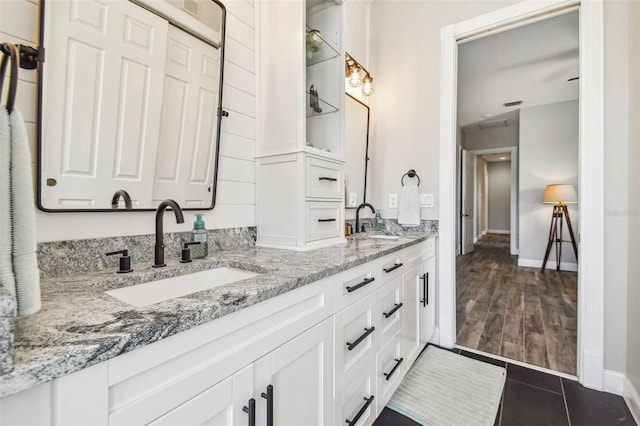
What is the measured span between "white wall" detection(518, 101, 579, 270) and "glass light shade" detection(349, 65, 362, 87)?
4149mm

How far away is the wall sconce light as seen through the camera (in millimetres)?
2279

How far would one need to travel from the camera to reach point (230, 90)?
1464 mm

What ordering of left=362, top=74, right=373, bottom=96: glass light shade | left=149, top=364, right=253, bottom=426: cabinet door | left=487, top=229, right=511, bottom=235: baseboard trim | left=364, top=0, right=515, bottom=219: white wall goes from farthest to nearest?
left=487, top=229, right=511, bottom=235: baseboard trim < left=362, top=74, right=373, bottom=96: glass light shade < left=364, top=0, right=515, bottom=219: white wall < left=149, top=364, right=253, bottom=426: cabinet door

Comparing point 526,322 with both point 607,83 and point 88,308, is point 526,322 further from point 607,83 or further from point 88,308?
point 88,308

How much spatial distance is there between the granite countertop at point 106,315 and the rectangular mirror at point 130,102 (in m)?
0.29

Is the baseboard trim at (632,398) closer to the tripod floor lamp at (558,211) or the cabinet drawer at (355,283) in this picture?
the cabinet drawer at (355,283)

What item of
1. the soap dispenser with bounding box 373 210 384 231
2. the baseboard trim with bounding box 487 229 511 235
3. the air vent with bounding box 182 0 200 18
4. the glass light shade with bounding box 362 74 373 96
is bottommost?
the baseboard trim with bounding box 487 229 511 235

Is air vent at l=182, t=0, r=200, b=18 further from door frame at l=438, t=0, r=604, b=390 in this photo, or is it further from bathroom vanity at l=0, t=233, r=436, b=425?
door frame at l=438, t=0, r=604, b=390

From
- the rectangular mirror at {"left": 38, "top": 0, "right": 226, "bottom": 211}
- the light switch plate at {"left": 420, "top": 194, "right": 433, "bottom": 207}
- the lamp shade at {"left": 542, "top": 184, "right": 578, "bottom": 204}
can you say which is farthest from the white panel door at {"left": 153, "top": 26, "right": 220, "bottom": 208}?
the lamp shade at {"left": 542, "top": 184, "right": 578, "bottom": 204}

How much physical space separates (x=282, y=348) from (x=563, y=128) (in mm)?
5849

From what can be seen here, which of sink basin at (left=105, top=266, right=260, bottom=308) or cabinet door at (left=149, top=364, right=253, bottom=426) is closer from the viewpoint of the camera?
cabinet door at (left=149, top=364, right=253, bottom=426)

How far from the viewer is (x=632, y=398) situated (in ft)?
5.08

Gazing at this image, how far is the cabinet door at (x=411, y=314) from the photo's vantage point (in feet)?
5.64

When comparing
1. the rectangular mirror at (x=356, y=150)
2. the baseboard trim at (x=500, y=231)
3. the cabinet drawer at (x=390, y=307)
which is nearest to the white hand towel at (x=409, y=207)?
the rectangular mirror at (x=356, y=150)
